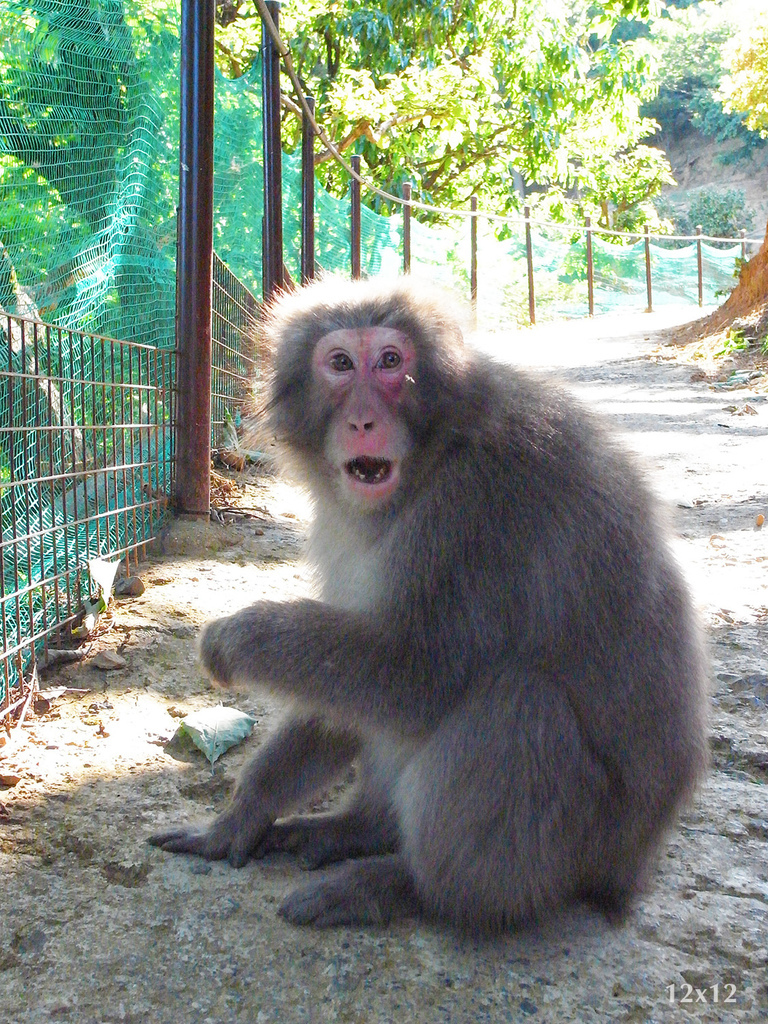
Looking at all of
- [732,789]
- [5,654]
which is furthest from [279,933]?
[732,789]

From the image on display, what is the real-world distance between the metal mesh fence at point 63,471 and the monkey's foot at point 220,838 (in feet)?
2.28

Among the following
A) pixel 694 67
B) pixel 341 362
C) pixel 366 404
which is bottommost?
pixel 366 404

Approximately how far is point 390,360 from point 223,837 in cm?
128

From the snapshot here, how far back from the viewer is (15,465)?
121 inches

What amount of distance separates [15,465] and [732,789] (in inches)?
93.2

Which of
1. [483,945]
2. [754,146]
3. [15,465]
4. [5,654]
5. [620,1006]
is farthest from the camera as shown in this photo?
[754,146]

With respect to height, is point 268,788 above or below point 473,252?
below

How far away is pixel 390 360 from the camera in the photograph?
8.29ft

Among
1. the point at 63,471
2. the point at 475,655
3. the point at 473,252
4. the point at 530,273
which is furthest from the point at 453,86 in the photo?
the point at 475,655

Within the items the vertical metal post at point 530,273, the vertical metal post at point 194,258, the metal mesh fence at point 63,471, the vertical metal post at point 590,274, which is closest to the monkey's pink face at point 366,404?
the metal mesh fence at point 63,471

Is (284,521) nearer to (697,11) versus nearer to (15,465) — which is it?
(15,465)

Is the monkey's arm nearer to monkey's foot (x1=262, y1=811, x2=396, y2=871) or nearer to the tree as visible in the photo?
monkey's foot (x1=262, y1=811, x2=396, y2=871)

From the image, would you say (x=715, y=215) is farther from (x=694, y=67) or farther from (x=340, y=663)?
(x=340, y=663)

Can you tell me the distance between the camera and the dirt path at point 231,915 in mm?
1974
